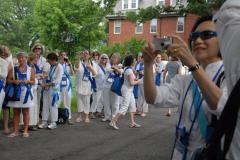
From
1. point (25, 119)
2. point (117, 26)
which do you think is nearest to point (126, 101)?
point (25, 119)

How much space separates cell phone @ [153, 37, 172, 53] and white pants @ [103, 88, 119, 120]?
7.87 m

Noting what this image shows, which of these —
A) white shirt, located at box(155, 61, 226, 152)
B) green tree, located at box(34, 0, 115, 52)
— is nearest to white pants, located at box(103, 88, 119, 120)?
white shirt, located at box(155, 61, 226, 152)

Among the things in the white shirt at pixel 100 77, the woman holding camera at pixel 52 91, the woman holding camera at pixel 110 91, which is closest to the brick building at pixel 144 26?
the white shirt at pixel 100 77

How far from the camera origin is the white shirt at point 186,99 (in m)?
2.37

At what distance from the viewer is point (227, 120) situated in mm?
1422

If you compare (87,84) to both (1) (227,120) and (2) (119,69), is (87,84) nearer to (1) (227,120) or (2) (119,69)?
(2) (119,69)

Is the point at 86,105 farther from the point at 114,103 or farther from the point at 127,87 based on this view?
the point at 127,87

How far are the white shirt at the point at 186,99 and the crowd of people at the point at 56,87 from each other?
6.26 m

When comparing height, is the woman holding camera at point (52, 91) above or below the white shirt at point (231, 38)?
below

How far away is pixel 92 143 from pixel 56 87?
82.5 inches

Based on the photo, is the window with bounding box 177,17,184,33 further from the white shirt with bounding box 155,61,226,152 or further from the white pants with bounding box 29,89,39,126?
the white shirt with bounding box 155,61,226,152

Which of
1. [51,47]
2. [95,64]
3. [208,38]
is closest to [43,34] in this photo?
[51,47]

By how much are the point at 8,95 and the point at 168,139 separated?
3.65 metres

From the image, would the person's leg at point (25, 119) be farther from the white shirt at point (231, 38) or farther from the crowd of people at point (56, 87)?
the white shirt at point (231, 38)
